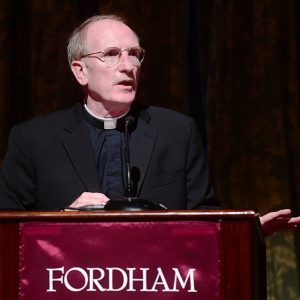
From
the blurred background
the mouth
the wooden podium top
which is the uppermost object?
the blurred background

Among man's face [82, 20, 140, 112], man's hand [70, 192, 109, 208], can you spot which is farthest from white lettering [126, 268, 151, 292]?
man's face [82, 20, 140, 112]

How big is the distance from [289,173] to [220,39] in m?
0.76

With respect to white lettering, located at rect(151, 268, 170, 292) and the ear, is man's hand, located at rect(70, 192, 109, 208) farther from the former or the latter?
the ear

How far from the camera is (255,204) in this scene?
364cm

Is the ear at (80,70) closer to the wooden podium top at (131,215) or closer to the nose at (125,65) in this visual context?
the nose at (125,65)

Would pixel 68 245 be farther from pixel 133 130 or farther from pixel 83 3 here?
pixel 83 3

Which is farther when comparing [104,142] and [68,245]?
[104,142]

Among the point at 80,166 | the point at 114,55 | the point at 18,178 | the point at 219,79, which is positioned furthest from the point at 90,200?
the point at 219,79

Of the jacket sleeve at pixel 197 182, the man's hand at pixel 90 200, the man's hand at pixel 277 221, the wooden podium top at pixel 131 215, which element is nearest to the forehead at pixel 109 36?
the jacket sleeve at pixel 197 182

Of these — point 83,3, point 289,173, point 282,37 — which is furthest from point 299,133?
point 83,3

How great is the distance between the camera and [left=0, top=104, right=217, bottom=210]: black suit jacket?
87.4 inches

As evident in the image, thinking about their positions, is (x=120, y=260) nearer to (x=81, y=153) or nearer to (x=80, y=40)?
(x=81, y=153)

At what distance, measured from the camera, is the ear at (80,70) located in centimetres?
238

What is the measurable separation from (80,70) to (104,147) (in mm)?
267
